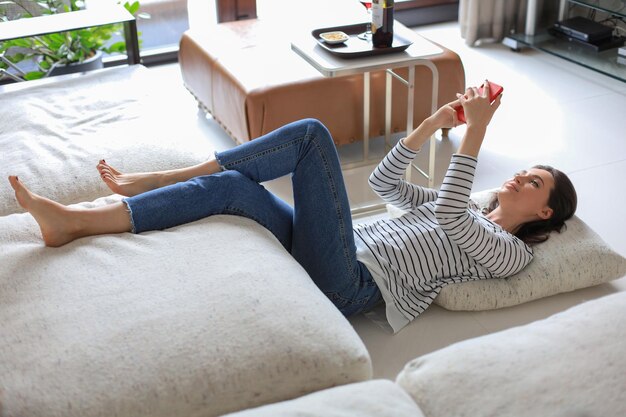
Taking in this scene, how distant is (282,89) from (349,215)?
41.5 inches

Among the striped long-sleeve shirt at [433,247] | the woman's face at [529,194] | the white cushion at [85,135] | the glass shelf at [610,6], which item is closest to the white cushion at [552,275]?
the striped long-sleeve shirt at [433,247]

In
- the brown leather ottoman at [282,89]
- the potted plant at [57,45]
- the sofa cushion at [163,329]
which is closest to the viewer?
the sofa cushion at [163,329]

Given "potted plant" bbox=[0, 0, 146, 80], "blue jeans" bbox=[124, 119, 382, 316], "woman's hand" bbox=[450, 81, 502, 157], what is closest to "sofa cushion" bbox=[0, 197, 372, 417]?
"blue jeans" bbox=[124, 119, 382, 316]

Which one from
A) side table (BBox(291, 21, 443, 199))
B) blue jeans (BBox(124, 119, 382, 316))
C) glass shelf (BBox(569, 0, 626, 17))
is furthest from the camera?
glass shelf (BBox(569, 0, 626, 17))

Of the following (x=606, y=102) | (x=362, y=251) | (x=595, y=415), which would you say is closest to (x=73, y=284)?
(x=362, y=251)

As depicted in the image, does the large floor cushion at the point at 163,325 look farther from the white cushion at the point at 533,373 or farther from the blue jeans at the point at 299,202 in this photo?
the white cushion at the point at 533,373

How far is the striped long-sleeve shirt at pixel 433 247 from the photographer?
2049mm

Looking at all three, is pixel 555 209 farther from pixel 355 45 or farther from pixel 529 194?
pixel 355 45

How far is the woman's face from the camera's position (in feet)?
7.14

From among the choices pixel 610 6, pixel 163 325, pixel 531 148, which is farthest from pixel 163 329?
pixel 610 6

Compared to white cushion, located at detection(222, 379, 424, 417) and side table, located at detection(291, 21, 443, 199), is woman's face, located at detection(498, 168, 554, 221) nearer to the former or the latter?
side table, located at detection(291, 21, 443, 199)

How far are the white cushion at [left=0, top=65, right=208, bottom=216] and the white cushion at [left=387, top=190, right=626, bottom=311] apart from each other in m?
0.91

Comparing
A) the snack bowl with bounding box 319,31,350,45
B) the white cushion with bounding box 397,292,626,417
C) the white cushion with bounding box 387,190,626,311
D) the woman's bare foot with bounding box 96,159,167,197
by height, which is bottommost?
the white cushion with bounding box 387,190,626,311

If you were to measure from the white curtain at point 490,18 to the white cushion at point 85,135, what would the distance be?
1.98 metres
